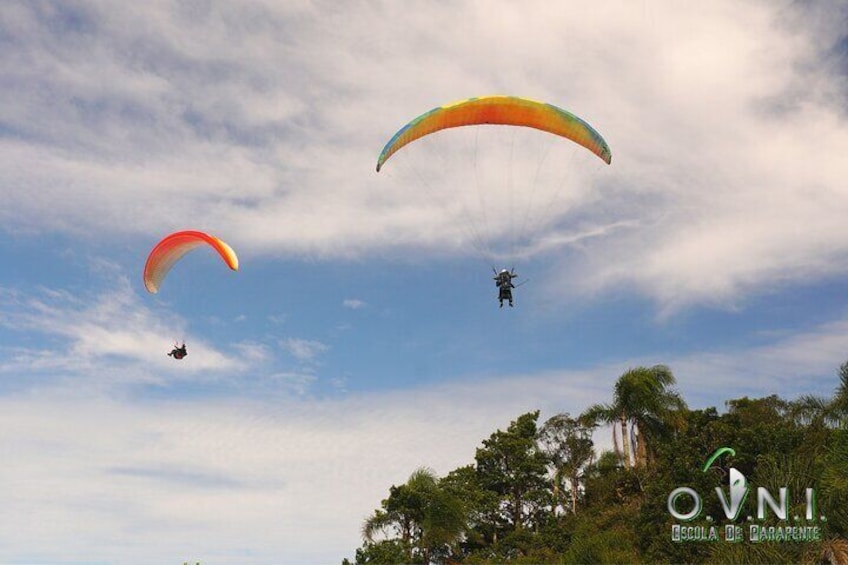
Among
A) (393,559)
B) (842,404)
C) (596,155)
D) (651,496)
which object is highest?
(596,155)

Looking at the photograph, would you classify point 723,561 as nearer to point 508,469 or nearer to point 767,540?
point 767,540

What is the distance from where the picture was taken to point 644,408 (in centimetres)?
4250

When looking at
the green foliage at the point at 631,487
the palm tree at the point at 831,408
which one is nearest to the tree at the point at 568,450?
the green foliage at the point at 631,487

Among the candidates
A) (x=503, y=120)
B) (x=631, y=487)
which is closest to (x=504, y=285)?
(x=503, y=120)

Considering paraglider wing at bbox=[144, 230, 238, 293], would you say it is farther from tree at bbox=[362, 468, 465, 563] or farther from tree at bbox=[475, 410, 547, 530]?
tree at bbox=[475, 410, 547, 530]

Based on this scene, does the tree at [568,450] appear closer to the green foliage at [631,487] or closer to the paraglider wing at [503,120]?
the green foliage at [631,487]

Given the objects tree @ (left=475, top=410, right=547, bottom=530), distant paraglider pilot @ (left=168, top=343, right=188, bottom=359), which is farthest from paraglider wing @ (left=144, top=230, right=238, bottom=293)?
tree @ (left=475, top=410, right=547, bottom=530)

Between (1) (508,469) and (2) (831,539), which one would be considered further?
(1) (508,469)

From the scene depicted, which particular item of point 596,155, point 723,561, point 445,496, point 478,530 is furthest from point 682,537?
point 478,530

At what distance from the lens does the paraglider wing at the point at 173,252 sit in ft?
106

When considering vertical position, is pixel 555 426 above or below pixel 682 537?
above

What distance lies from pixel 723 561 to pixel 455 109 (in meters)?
17.4

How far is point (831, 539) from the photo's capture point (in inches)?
583

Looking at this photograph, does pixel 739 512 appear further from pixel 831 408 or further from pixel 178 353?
pixel 178 353
